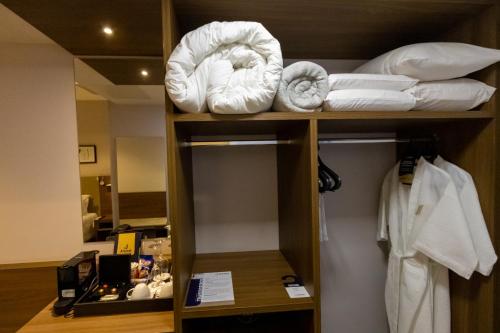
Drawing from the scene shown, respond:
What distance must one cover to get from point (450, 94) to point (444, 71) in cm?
9

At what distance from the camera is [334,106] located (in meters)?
0.95

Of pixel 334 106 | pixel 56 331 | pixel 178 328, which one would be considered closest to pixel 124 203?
pixel 56 331

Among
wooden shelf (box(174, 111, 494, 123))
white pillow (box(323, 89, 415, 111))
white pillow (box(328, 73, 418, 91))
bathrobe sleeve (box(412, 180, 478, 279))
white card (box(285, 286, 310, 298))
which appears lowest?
white card (box(285, 286, 310, 298))

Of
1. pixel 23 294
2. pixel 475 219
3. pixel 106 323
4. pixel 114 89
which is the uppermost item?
pixel 114 89

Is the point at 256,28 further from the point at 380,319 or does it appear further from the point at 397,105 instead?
the point at 380,319

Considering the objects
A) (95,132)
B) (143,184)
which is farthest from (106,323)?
(95,132)

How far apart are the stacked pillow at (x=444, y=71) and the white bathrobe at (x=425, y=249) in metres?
0.30

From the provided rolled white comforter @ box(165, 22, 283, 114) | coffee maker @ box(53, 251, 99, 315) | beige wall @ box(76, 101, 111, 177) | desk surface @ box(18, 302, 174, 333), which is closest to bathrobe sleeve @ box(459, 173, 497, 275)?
rolled white comforter @ box(165, 22, 283, 114)

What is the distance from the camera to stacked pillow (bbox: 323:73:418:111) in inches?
37.3

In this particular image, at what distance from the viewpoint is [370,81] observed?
992 millimetres

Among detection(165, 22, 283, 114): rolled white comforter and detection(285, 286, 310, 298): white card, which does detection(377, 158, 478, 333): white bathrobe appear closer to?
detection(285, 286, 310, 298): white card

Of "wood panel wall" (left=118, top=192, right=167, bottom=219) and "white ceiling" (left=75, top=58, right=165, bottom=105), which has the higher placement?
"white ceiling" (left=75, top=58, right=165, bottom=105)

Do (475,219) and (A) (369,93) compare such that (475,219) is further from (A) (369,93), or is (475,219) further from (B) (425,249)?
(A) (369,93)

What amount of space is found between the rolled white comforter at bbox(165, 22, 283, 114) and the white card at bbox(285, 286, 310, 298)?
27.7 inches
